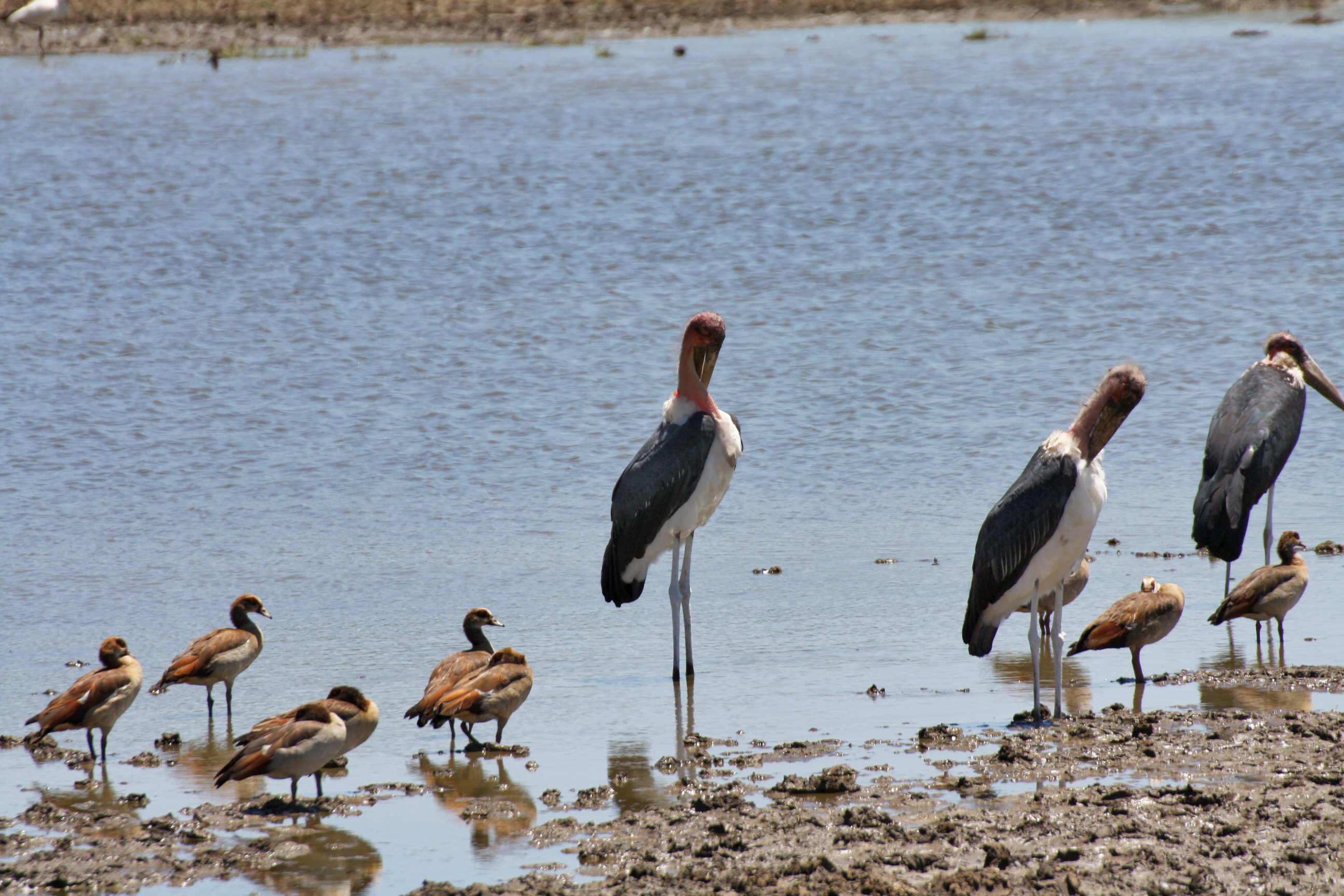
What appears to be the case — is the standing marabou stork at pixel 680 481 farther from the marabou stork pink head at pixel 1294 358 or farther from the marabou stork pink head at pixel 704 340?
the marabou stork pink head at pixel 1294 358

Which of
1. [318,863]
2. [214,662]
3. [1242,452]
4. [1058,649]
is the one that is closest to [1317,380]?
[1242,452]

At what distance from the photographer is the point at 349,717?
671cm

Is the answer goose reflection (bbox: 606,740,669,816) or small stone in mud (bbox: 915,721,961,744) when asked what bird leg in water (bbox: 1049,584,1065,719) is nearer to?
small stone in mud (bbox: 915,721,961,744)

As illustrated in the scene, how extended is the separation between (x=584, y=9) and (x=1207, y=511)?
33343 mm

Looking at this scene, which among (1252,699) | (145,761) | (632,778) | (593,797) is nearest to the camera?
(593,797)

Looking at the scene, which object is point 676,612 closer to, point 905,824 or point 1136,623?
point 1136,623

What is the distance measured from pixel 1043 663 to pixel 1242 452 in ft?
7.37

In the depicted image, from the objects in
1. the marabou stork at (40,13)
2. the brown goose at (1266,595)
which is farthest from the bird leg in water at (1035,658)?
the marabou stork at (40,13)

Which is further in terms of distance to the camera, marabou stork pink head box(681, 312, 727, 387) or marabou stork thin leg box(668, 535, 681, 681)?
marabou stork pink head box(681, 312, 727, 387)

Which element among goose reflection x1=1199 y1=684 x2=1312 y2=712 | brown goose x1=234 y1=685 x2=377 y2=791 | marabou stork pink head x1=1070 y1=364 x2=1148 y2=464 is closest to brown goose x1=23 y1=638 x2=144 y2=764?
brown goose x1=234 y1=685 x2=377 y2=791

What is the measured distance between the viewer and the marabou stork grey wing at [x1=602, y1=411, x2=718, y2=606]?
27.6 ft

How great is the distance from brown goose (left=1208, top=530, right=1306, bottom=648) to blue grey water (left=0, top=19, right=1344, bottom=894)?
8.6 inches

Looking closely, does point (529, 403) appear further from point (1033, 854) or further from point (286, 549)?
point (1033, 854)

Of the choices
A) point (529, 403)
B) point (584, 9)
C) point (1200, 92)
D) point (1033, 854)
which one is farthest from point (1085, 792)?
point (584, 9)
